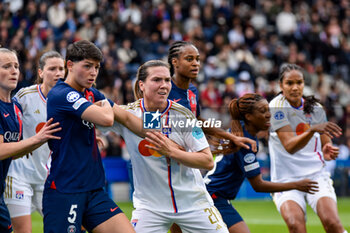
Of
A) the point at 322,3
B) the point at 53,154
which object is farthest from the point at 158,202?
the point at 322,3

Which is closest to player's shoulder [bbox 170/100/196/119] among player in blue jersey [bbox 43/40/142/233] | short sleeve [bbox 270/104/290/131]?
player in blue jersey [bbox 43/40/142/233]

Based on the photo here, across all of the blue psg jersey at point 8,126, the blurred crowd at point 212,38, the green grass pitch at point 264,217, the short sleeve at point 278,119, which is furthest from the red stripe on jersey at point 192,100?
the blurred crowd at point 212,38

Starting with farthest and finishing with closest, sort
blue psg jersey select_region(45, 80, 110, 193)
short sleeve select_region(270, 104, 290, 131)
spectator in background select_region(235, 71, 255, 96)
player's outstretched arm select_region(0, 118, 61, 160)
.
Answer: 1. spectator in background select_region(235, 71, 255, 96)
2. short sleeve select_region(270, 104, 290, 131)
3. blue psg jersey select_region(45, 80, 110, 193)
4. player's outstretched arm select_region(0, 118, 61, 160)

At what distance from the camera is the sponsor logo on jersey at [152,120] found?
5.68 metres

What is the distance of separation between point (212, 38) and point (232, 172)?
16.0 m

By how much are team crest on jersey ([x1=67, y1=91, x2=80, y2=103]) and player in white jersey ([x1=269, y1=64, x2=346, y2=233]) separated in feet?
10.5

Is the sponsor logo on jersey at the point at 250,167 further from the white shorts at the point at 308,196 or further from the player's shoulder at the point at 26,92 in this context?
the player's shoulder at the point at 26,92

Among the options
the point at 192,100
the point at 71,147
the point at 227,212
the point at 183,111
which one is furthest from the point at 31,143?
the point at 192,100

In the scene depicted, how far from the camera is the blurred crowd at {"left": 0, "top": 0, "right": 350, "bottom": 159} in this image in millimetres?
17750

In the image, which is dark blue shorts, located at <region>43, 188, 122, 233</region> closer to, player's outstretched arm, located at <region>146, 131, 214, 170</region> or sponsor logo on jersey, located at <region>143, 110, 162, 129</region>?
player's outstretched arm, located at <region>146, 131, 214, 170</region>

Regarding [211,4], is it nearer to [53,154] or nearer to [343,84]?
[343,84]

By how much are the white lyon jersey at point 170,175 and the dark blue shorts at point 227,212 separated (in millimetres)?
780

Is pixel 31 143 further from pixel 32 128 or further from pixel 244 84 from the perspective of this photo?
pixel 244 84

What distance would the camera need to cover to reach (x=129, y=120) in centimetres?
574
